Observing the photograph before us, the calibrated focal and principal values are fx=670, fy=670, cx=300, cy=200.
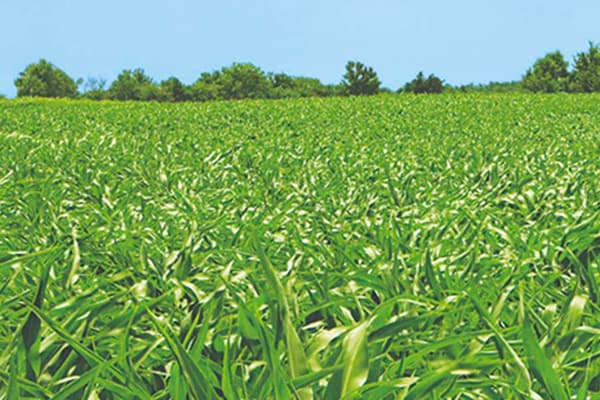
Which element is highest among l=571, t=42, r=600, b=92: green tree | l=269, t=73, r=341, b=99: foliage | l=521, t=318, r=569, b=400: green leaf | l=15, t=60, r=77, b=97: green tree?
l=15, t=60, r=77, b=97: green tree

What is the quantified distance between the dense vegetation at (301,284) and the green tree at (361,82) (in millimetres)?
58141

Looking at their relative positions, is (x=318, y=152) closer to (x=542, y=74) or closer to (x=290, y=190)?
(x=290, y=190)

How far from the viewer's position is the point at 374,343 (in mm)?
1301

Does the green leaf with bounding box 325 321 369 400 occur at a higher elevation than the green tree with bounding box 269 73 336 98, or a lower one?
lower

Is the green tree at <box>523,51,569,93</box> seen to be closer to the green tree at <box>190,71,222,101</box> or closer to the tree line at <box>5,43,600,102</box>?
the tree line at <box>5,43,600,102</box>

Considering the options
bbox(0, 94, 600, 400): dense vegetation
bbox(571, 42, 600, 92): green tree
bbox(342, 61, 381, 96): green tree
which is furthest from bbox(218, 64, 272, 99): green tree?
bbox(0, 94, 600, 400): dense vegetation

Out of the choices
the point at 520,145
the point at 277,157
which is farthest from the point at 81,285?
the point at 520,145

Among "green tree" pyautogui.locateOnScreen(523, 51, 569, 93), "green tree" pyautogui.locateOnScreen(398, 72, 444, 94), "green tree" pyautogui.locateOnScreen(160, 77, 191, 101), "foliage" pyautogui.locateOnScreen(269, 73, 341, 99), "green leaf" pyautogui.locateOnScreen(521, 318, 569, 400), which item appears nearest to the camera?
"green leaf" pyautogui.locateOnScreen(521, 318, 569, 400)

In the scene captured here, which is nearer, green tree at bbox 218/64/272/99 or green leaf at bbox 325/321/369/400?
green leaf at bbox 325/321/369/400

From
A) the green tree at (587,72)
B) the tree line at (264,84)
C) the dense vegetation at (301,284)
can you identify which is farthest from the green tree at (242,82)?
the dense vegetation at (301,284)

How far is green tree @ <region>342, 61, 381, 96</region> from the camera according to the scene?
63.4 m

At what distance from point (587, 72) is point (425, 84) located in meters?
15.3

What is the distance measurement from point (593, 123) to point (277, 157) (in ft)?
28.9

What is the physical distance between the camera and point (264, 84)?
89.7 m
